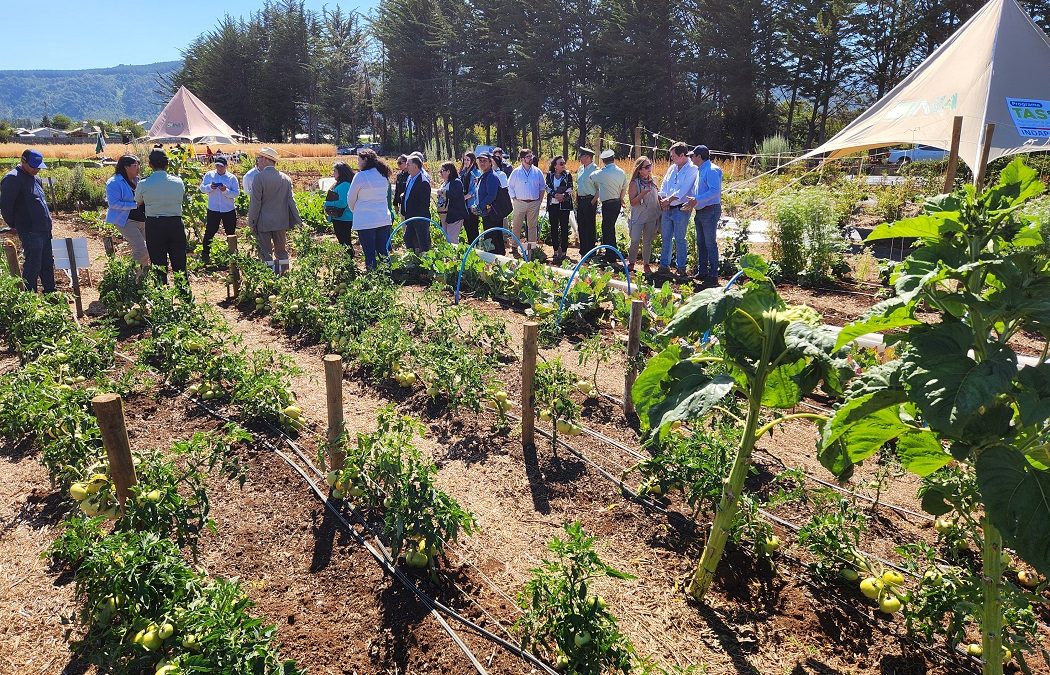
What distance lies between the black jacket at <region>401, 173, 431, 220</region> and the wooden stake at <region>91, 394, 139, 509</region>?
20.3 feet

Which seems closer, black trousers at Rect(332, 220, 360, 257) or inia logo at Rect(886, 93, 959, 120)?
black trousers at Rect(332, 220, 360, 257)

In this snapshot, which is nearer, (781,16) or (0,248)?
(0,248)

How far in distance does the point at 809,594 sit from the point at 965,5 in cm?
2958

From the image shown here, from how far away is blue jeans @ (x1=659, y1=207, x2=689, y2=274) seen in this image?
890 cm

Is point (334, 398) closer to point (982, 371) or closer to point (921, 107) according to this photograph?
point (982, 371)

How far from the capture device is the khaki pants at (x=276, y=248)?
842cm

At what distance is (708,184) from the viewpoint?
842 centimetres

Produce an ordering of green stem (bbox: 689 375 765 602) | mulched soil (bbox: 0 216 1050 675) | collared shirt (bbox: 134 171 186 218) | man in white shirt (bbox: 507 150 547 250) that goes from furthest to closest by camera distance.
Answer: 1. man in white shirt (bbox: 507 150 547 250)
2. collared shirt (bbox: 134 171 186 218)
3. mulched soil (bbox: 0 216 1050 675)
4. green stem (bbox: 689 375 765 602)

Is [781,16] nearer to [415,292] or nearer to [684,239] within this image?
[684,239]

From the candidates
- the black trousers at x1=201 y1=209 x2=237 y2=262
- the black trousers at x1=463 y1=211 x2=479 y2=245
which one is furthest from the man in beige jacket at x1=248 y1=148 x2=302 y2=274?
the black trousers at x1=463 y1=211 x2=479 y2=245

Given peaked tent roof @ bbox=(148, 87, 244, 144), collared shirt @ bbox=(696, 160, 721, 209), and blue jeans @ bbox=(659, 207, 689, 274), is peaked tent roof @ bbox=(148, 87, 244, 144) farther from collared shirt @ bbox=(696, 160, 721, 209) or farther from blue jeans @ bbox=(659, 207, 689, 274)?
→ collared shirt @ bbox=(696, 160, 721, 209)

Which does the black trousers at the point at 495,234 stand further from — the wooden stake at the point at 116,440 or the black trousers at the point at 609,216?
the wooden stake at the point at 116,440

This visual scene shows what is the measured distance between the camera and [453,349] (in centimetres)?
547

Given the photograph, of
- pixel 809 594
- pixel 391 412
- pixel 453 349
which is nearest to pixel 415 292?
pixel 453 349
